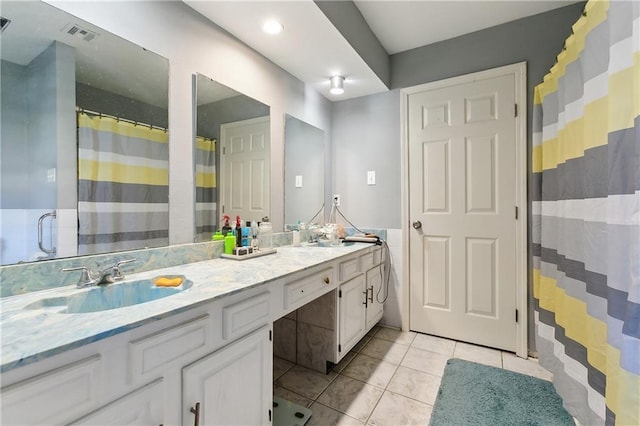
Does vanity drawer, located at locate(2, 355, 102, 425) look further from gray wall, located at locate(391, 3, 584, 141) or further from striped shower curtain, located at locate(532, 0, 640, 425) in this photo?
gray wall, located at locate(391, 3, 584, 141)

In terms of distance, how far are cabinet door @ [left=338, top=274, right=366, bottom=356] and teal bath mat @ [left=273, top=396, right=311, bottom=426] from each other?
1.39 feet

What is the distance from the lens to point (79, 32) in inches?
44.8

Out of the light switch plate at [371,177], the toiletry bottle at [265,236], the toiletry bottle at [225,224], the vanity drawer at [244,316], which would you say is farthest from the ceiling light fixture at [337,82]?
the vanity drawer at [244,316]

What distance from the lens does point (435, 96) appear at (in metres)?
2.42

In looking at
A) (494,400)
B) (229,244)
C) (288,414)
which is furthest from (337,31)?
(494,400)

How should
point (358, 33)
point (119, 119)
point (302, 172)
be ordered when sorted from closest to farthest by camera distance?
point (119, 119) → point (358, 33) → point (302, 172)

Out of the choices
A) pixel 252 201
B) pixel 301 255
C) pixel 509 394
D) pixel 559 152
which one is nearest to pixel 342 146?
pixel 252 201

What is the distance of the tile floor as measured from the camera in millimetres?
1526

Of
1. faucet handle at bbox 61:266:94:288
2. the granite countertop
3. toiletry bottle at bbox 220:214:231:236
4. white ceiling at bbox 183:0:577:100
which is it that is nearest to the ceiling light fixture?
white ceiling at bbox 183:0:577:100

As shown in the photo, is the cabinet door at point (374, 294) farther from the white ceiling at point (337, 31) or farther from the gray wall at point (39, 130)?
the gray wall at point (39, 130)

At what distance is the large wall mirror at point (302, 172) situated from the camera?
2284 mm

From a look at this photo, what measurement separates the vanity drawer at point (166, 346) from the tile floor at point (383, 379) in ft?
3.02

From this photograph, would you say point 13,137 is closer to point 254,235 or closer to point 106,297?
point 106,297

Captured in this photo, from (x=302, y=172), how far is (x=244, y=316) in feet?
5.14
